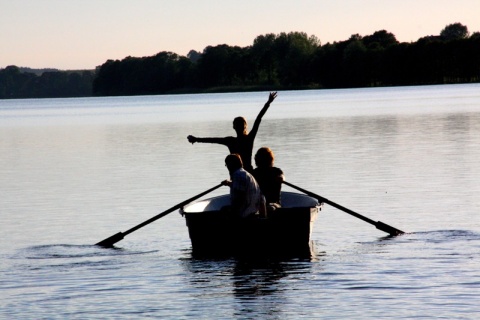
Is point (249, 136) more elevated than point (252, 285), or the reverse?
point (249, 136)

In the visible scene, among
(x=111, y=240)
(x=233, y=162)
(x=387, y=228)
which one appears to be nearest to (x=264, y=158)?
(x=233, y=162)

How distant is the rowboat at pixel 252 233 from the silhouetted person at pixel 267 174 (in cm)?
48

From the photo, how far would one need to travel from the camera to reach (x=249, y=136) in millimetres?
18156

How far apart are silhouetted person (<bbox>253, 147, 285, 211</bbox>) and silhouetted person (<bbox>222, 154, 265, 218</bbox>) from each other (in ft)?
2.35

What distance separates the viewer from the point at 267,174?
17.7 metres

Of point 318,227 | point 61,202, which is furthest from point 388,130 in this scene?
point 318,227

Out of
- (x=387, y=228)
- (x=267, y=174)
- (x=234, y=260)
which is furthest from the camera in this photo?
(x=387, y=228)

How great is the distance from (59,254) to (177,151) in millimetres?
25486

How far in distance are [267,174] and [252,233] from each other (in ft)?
3.88

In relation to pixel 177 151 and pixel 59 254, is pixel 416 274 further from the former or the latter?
pixel 177 151

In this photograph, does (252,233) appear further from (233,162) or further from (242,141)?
(242,141)

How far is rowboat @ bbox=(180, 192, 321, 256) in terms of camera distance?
1694 centimetres

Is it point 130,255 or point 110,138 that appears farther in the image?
point 110,138

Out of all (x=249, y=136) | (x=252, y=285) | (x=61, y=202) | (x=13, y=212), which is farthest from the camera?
(x=61, y=202)
